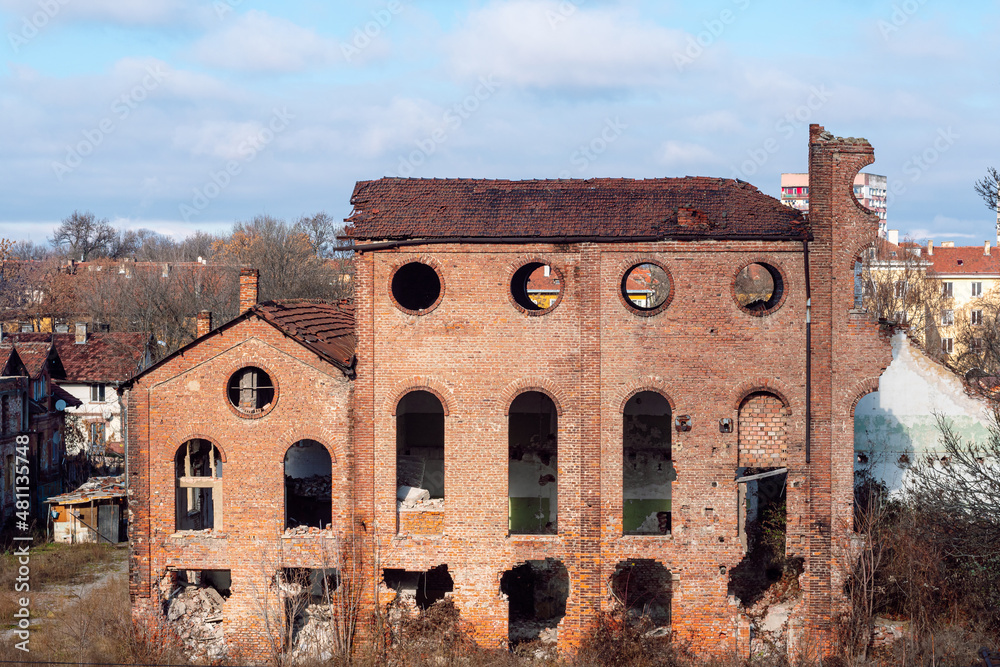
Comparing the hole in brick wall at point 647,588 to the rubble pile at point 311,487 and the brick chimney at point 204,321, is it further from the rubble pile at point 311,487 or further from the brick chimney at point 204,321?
the brick chimney at point 204,321

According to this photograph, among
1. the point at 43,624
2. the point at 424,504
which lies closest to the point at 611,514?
the point at 424,504

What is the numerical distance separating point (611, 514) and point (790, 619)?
14.6 feet

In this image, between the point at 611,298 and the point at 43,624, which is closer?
the point at 611,298

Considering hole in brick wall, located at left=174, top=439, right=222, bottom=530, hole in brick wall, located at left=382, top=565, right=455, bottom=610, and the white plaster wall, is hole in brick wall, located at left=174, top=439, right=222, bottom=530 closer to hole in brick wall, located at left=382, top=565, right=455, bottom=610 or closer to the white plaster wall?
hole in brick wall, located at left=382, top=565, right=455, bottom=610

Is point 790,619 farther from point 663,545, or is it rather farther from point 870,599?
point 663,545

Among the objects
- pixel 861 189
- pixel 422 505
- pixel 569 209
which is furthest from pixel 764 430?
pixel 861 189

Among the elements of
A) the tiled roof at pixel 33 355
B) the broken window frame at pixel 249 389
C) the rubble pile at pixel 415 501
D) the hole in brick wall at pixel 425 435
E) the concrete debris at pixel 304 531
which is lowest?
the concrete debris at pixel 304 531

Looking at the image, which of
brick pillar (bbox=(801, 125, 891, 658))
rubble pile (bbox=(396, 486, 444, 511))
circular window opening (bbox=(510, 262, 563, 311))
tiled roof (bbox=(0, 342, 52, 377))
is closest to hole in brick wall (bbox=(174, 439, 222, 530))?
rubble pile (bbox=(396, 486, 444, 511))

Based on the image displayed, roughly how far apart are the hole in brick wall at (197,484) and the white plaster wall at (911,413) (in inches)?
669

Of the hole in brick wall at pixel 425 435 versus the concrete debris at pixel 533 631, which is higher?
the hole in brick wall at pixel 425 435

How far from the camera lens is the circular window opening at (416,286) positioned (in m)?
22.3

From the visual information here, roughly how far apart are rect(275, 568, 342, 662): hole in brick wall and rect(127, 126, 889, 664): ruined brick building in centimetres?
47

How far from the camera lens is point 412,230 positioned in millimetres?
18734

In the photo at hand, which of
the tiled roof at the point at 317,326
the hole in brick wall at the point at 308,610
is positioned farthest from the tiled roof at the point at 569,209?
the hole in brick wall at the point at 308,610
